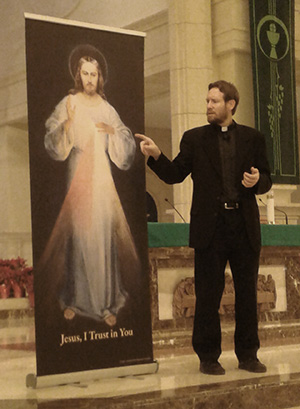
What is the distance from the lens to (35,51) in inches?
151

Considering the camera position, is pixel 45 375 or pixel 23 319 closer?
pixel 45 375

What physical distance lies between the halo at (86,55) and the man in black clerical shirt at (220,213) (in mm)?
450

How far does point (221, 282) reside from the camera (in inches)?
165

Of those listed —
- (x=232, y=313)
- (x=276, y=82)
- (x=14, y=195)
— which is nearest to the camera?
(x=232, y=313)

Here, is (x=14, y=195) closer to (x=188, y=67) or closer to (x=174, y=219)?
(x=174, y=219)

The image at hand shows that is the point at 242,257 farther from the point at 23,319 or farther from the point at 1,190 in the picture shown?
the point at 1,190

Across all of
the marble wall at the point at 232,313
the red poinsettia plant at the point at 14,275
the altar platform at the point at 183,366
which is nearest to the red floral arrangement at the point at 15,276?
the red poinsettia plant at the point at 14,275

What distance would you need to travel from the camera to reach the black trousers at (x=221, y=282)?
4145mm

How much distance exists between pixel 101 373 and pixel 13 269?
807cm

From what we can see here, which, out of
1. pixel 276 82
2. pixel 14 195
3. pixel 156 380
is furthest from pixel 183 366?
pixel 14 195

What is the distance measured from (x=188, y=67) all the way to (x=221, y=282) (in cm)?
563

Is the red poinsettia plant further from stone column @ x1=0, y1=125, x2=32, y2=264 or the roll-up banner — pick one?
the roll-up banner

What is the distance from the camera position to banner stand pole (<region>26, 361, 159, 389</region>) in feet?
12.3

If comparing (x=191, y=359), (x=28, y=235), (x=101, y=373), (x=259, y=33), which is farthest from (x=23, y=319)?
(x=101, y=373)
